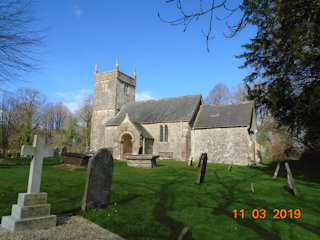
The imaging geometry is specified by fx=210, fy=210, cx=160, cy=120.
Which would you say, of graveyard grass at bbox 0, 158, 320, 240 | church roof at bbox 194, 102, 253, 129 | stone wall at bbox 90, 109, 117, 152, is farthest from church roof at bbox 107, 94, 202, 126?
graveyard grass at bbox 0, 158, 320, 240

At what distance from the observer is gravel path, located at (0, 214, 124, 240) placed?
393 cm

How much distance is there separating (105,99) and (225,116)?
68.2ft

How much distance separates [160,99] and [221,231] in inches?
1043

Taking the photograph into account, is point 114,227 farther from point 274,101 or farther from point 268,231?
Result: point 274,101

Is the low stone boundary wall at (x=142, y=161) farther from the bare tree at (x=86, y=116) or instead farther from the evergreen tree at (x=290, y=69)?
the bare tree at (x=86, y=116)

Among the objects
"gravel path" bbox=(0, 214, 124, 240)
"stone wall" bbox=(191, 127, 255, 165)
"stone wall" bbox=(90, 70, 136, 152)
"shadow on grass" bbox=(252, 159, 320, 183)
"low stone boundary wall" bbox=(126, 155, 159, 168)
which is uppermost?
"stone wall" bbox=(90, 70, 136, 152)

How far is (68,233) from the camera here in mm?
4215

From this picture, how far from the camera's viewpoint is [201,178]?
9.52m

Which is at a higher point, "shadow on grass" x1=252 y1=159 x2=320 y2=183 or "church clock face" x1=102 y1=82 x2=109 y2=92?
"church clock face" x1=102 y1=82 x2=109 y2=92

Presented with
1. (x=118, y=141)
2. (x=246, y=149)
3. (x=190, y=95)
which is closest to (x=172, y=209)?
(x=246, y=149)

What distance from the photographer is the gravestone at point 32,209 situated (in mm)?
4148

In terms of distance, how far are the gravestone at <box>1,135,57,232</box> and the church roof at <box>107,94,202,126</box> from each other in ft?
67.4

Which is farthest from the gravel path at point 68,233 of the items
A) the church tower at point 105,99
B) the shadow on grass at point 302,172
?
the church tower at point 105,99

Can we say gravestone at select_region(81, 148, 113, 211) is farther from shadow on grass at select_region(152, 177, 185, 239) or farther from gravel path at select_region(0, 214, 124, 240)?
shadow on grass at select_region(152, 177, 185, 239)
